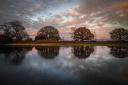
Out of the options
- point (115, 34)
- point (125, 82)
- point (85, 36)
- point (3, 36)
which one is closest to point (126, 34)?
point (115, 34)

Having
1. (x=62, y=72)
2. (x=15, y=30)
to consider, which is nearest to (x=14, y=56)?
(x=62, y=72)

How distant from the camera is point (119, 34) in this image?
56125 millimetres

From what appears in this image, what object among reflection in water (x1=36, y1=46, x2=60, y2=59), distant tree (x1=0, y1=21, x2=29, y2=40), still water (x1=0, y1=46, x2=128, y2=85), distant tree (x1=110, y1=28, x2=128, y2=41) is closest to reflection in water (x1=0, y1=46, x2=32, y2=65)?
still water (x1=0, y1=46, x2=128, y2=85)

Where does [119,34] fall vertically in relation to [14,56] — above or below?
above

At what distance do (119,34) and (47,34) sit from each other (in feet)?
85.9

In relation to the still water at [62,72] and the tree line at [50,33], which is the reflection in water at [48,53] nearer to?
the still water at [62,72]

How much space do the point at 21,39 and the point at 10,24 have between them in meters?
5.65

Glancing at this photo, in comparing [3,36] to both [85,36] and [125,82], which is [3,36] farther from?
[125,82]

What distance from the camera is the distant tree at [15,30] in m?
46.4

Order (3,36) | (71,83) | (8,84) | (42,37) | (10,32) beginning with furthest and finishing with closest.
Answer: (42,37) < (10,32) < (3,36) < (71,83) < (8,84)

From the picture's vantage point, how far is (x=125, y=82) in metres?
5.14

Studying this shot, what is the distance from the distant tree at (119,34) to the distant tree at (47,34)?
20.5 meters

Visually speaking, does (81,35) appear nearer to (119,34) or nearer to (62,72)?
(119,34)

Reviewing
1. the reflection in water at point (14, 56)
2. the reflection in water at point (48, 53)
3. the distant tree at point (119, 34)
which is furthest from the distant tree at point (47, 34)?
the reflection in water at point (14, 56)
